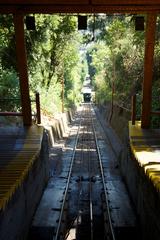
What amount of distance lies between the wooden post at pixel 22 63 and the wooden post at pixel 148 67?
4173mm

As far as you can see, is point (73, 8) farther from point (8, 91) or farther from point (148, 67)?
point (8, 91)

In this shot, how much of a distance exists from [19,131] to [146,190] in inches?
237

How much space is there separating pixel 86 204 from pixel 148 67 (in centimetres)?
514

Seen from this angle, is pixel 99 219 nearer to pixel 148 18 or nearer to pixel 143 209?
pixel 143 209

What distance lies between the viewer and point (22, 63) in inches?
476

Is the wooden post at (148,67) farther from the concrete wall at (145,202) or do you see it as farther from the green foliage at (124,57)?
the green foliage at (124,57)

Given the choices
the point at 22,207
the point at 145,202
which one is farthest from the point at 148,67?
the point at 22,207

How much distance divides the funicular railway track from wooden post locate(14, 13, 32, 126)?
9.63 ft

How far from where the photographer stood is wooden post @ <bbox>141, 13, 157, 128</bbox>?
454 inches

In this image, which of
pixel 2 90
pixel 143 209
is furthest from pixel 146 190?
pixel 2 90

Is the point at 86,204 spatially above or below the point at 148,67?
below

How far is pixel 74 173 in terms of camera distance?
13.8m

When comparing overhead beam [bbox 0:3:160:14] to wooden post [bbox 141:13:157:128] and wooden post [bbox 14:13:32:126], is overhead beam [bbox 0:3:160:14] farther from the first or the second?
wooden post [bbox 141:13:157:128]

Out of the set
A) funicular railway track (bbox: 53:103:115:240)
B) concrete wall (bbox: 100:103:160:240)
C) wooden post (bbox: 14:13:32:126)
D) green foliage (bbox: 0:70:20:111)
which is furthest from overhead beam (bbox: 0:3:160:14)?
green foliage (bbox: 0:70:20:111)
